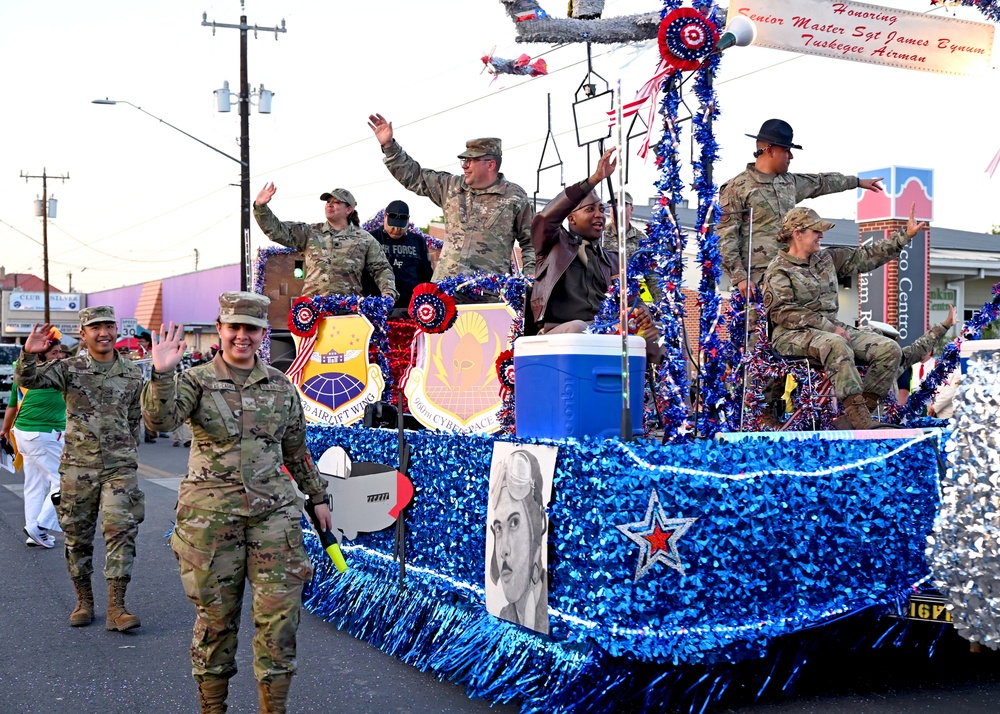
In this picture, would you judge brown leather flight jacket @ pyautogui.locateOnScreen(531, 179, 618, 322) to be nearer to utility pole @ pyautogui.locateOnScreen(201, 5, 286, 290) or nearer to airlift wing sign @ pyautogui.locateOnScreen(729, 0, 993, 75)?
airlift wing sign @ pyautogui.locateOnScreen(729, 0, 993, 75)

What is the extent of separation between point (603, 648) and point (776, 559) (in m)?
0.94

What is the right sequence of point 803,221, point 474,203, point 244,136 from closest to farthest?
point 803,221, point 474,203, point 244,136

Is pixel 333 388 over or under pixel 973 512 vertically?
over

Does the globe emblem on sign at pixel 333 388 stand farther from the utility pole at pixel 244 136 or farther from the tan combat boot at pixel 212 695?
the utility pole at pixel 244 136

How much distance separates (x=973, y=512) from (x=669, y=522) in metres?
1.47

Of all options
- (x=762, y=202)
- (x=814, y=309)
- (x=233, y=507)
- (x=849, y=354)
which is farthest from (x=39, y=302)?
(x=233, y=507)

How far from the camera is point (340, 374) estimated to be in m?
7.84

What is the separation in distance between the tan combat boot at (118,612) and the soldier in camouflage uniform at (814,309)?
4.46 meters

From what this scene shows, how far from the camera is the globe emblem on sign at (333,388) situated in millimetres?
7750

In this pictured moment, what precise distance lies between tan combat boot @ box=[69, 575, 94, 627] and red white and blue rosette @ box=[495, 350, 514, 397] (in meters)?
3.05

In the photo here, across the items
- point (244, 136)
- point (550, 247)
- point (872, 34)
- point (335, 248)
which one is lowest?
point (550, 247)

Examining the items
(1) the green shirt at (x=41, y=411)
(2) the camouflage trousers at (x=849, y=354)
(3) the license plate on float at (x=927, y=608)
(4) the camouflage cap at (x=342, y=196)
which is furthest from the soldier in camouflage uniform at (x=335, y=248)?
(3) the license plate on float at (x=927, y=608)

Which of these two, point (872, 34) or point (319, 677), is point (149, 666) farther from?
point (872, 34)

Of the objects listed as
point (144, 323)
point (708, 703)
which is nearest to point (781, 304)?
point (708, 703)
